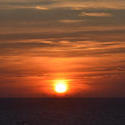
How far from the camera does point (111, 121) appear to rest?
46.5 metres

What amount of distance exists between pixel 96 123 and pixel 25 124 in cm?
742

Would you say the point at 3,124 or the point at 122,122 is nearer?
the point at 3,124

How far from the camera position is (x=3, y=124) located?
42656 mm

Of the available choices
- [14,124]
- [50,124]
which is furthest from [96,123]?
[14,124]

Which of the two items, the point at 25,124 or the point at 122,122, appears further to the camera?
the point at 122,122

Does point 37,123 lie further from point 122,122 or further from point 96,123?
point 122,122

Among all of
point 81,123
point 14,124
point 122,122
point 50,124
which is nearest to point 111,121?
point 122,122

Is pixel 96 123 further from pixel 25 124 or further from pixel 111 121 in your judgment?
pixel 25 124

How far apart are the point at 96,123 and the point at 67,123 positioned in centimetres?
300

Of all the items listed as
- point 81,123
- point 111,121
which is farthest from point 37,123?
point 111,121

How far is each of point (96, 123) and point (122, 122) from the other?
374 cm

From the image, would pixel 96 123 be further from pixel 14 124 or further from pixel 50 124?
pixel 14 124

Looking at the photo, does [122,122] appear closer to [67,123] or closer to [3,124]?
[67,123]

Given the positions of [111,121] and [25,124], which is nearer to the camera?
[25,124]
